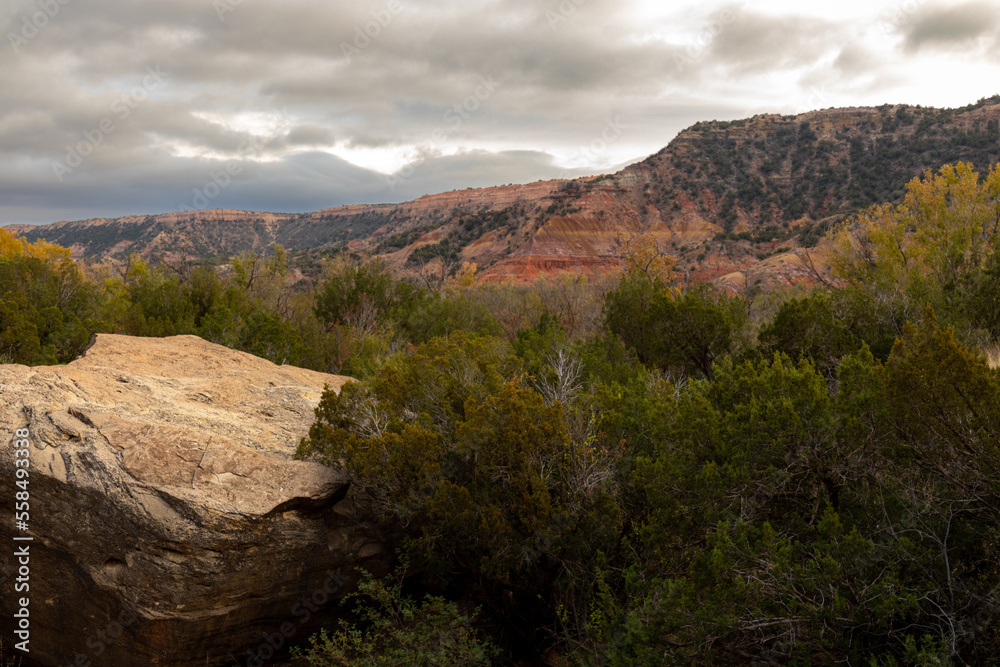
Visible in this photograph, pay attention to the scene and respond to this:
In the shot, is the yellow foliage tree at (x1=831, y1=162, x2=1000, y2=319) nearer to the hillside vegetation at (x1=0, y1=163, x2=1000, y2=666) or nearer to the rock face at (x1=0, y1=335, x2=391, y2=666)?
the hillside vegetation at (x1=0, y1=163, x2=1000, y2=666)

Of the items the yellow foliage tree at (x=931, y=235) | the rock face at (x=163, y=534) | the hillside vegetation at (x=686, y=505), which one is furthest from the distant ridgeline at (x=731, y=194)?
the hillside vegetation at (x=686, y=505)

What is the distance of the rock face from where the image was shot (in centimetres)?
549

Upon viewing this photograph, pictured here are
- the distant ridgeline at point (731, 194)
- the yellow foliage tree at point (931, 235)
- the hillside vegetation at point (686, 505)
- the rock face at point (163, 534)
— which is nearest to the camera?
the hillside vegetation at point (686, 505)

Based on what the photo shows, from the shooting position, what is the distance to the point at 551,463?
5949 mm

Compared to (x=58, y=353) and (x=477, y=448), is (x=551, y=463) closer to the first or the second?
(x=477, y=448)

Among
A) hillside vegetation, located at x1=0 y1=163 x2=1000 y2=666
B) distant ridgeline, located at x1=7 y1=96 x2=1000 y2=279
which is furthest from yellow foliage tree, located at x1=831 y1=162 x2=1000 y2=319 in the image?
distant ridgeline, located at x1=7 y1=96 x2=1000 y2=279

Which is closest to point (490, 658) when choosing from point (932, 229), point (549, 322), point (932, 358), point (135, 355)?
point (932, 358)

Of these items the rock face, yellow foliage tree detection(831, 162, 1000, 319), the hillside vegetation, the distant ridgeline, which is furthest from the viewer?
the distant ridgeline

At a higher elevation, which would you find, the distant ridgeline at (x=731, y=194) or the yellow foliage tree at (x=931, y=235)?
the distant ridgeline at (x=731, y=194)

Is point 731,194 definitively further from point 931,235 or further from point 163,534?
point 163,534

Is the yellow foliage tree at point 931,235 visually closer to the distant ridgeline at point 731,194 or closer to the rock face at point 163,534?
the rock face at point 163,534

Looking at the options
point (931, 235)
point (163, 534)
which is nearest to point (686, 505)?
point (163, 534)

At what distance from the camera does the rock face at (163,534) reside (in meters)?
5.49

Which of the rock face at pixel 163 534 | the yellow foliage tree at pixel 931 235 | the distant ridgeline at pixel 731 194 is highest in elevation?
the distant ridgeline at pixel 731 194
